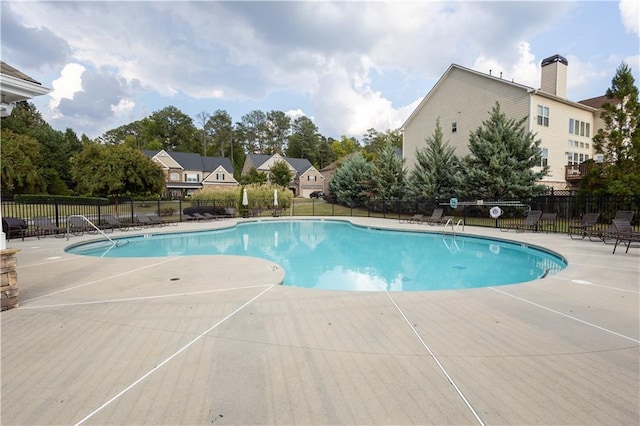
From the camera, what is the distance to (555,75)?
67.5ft

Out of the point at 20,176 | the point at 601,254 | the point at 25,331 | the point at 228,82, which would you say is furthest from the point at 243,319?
the point at 20,176

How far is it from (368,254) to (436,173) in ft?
37.2

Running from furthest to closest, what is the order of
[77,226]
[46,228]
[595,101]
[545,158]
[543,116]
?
[595,101] → [545,158] → [543,116] → [77,226] → [46,228]

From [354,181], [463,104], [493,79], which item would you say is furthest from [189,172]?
[493,79]

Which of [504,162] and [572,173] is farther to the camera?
[572,173]

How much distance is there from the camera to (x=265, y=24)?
12.6 metres

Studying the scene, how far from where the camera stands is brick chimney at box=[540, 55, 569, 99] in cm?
2053

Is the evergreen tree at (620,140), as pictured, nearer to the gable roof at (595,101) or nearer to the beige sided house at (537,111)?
the beige sided house at (537,111)

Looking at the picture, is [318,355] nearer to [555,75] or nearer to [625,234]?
[625,234]

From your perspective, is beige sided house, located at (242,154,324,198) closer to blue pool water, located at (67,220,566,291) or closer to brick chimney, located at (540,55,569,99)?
brick chimney, located at (540,55,569,99)

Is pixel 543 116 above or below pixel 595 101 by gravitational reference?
below

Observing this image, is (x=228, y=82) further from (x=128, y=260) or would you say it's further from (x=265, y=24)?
(x=128, y=260)

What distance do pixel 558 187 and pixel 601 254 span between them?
16029 millimetres

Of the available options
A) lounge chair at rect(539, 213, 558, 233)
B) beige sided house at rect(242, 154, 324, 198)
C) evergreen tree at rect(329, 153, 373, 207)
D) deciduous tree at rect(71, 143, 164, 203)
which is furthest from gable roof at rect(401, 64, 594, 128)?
beige sided house at rect(242, 154, 324, 198)
